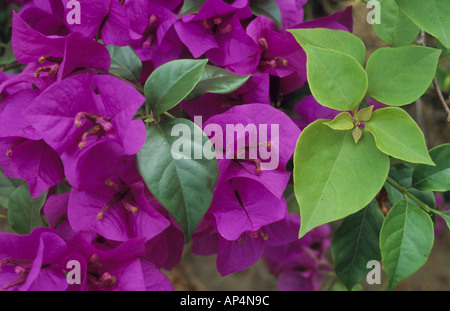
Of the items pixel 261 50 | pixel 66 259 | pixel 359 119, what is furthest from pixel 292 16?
pixel 66 259

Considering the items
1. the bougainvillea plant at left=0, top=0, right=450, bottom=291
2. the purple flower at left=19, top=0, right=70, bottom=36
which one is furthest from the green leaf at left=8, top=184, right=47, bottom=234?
the purple flower at left=19, top=0, right=70, bottom=36

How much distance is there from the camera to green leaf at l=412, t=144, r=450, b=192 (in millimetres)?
562

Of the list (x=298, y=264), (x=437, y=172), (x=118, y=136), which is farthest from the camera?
(x=298, y=264)

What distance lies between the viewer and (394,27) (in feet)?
1.92

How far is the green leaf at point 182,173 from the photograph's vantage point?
0.46 metres

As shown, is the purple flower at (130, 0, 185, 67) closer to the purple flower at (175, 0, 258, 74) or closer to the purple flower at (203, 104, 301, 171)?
the purple flower at (175, 0, 258, 74)

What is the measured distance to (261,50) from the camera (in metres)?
0.61

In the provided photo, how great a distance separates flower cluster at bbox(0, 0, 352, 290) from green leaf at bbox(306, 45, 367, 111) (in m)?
0.06

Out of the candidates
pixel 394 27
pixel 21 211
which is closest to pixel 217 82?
pixel 394 27

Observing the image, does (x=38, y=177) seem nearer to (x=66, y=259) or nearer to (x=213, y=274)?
(x=66, y=259)

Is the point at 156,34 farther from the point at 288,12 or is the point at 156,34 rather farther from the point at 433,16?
the point at 433,16

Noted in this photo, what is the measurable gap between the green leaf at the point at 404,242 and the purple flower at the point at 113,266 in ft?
0.89

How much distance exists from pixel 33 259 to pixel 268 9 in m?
0.45

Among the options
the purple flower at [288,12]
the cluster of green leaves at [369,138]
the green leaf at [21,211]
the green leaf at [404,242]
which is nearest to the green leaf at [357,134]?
the cluster of green leaves at [369,138]
